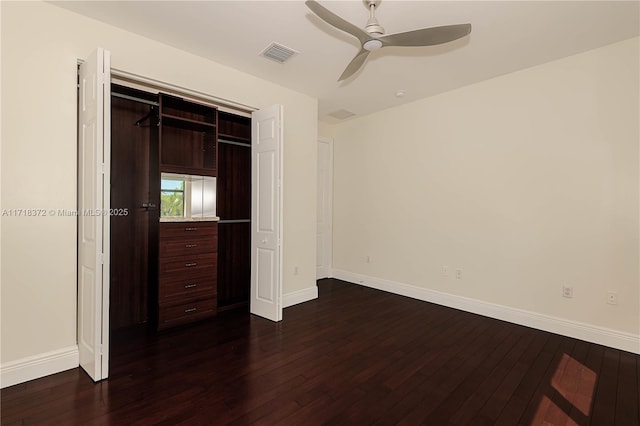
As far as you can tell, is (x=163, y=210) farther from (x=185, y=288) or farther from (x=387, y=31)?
(x=387, y=31)

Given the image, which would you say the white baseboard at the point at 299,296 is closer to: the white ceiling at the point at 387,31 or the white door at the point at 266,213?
the white door at the point at 266,213

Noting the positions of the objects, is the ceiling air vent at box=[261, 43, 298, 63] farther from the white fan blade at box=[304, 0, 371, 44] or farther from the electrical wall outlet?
the electrical wall outlet

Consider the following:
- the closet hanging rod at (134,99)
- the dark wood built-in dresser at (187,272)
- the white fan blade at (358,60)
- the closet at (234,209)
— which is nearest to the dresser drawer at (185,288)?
the dark wood built-in dresser at (187,272)

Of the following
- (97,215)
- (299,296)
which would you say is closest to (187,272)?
(97,215)

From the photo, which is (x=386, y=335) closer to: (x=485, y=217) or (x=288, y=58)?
(x=485, y=217)

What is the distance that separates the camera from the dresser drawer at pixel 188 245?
124 inches

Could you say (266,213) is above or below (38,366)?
above

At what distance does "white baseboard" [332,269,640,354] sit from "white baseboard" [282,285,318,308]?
1.16 metres

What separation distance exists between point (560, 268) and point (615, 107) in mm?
1670

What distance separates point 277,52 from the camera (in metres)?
3.11

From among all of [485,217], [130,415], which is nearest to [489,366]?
[485,217]

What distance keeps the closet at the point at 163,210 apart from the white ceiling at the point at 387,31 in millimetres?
709

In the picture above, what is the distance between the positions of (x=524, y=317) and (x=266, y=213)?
320 centimetres

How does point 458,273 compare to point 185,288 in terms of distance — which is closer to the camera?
point 185,288
